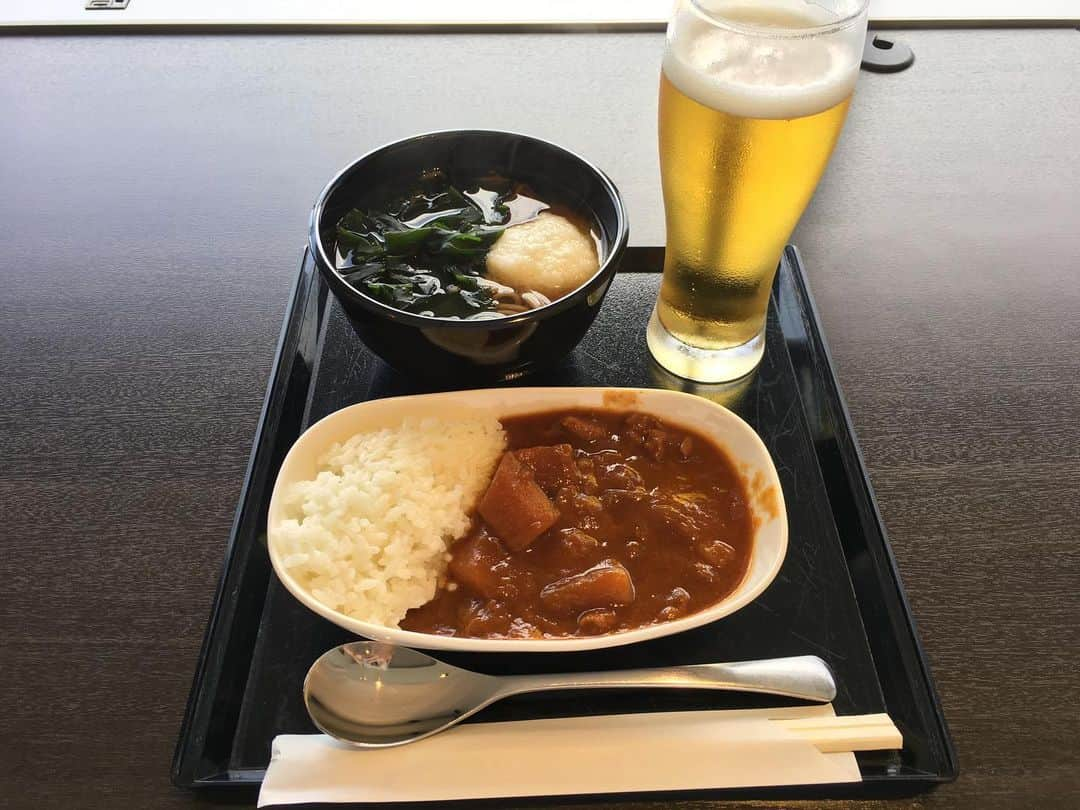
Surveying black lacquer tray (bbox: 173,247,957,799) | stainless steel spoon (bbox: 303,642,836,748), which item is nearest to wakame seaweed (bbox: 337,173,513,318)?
black lacquer tray (bbox: 173,247,957,799)

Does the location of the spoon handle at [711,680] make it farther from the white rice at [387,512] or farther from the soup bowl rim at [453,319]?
the soup bowl rim at [453,319]

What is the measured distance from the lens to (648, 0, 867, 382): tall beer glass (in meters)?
1.20

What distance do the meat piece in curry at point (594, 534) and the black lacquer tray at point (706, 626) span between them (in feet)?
0.17

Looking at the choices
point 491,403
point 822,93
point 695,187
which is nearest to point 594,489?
point 491,403

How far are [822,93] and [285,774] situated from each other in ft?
3.62

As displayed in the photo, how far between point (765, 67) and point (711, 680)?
2.68 ft

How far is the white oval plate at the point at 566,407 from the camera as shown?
41.7 inches

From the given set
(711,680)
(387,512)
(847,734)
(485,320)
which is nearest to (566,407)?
(485,320)

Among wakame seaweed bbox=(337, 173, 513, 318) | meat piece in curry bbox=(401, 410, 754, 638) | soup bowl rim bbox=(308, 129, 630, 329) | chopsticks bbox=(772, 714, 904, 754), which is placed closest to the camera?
chopsticks bbox=(772, 714, 904, 754)

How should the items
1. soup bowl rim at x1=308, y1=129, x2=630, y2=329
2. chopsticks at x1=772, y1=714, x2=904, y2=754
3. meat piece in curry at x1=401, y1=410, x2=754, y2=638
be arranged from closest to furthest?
chopsticks at x1=772, y1=714, x2=904, y2=754
meat piece in curry at x1=401, y1=410, x2=754, y2=638
soup bowl rim at x1=308, y1=129, x2=630, y2=329

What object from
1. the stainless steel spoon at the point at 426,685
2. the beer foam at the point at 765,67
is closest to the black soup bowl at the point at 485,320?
the beer foam at the point at 765,67

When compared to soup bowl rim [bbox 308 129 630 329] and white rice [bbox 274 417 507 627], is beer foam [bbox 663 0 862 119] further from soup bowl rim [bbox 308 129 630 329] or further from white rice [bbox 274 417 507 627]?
white rice [bbox 274 417 507 627]

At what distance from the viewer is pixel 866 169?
2.07 meters

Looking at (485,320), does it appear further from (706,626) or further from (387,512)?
(706,626)
